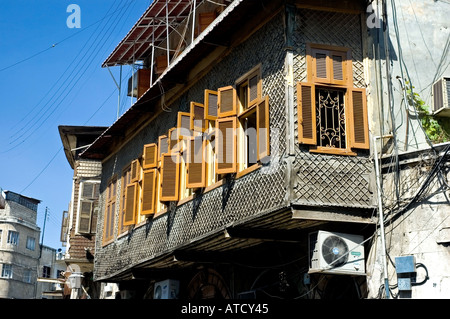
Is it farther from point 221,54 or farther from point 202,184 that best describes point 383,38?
point 202,184

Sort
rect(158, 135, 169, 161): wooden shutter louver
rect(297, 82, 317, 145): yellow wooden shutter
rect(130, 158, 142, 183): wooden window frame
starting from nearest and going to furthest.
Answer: rect(297, 82, 317, 145): yellow wooden shutter
rect(158, 135, 169, 161): wooden shutter louver
rect(130, 158, 142, 183): wooden window frame

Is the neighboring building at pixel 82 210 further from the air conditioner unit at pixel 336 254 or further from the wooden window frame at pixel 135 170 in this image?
the air conditioner unit at pixel 336 254

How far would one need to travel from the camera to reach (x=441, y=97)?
401 inches

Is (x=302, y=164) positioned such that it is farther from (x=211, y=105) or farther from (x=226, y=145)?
(x=211, y=105)

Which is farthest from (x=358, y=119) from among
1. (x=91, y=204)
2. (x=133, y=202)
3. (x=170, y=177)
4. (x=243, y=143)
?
(x=91, y=204)

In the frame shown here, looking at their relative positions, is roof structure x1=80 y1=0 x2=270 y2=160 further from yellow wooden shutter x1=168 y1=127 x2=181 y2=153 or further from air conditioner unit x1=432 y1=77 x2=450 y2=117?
air conditioner unit x1=432 y1=77 x2=450 y2=117

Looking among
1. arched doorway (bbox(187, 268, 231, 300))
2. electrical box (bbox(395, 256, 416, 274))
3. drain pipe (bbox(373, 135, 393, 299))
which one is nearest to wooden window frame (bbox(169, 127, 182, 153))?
arched doorway (bbox(187, 268, 231, 300))

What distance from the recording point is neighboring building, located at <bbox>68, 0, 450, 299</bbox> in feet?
30.9

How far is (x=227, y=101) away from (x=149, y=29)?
253 inches

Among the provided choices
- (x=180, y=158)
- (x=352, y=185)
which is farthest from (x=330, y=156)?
(x=180, y=158)

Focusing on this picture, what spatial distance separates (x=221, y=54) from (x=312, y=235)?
4352 mm

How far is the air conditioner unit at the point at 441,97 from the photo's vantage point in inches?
399

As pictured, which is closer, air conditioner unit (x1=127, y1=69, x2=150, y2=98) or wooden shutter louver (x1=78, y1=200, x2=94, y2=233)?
air conditioner unit (x1=127, y1=69, x2=150, y2=98)

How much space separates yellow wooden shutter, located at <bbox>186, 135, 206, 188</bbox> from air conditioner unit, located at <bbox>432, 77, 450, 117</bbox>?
168 inches
